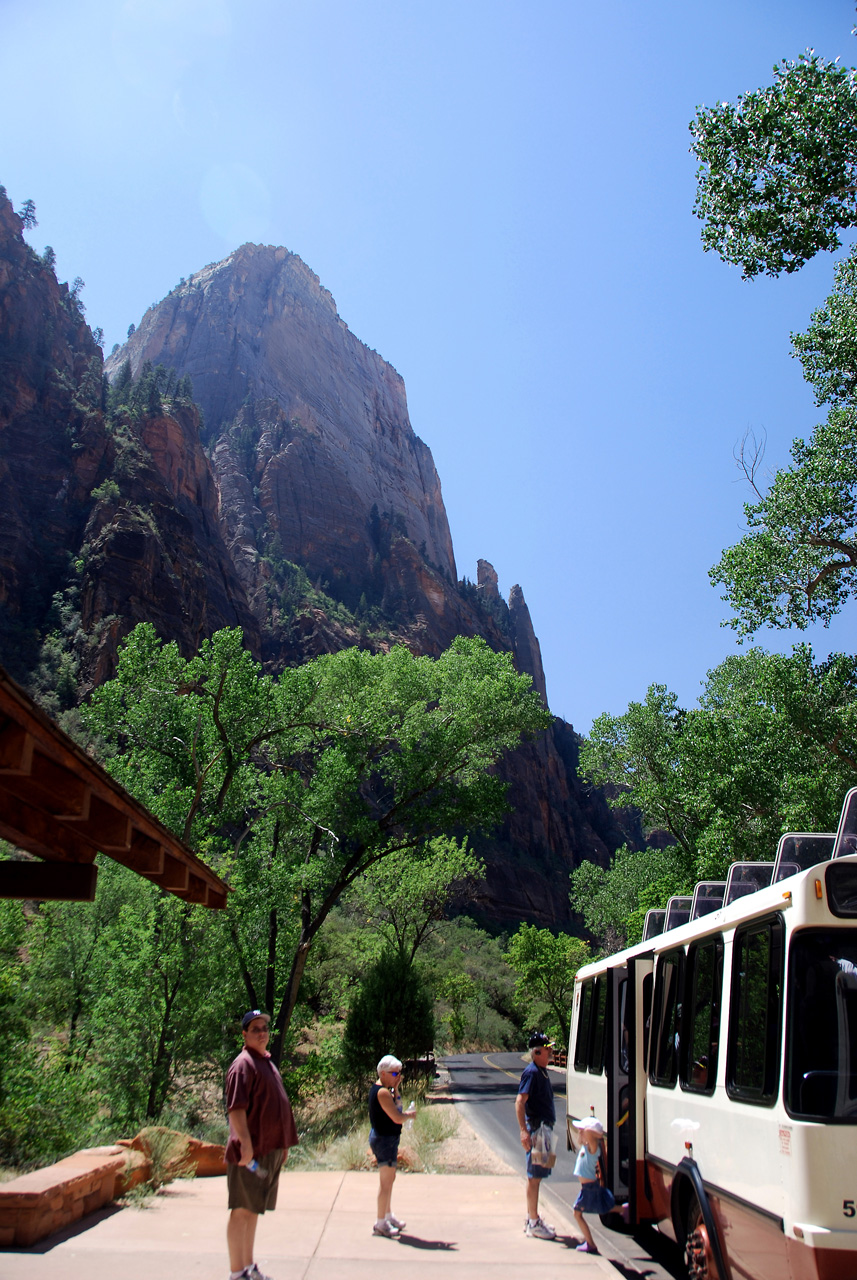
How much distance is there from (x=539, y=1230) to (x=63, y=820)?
5641 mm

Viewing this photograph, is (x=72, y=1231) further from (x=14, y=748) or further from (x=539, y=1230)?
(x=14, y=748)

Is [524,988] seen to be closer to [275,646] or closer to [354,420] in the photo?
[275,646]

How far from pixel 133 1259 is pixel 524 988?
44.9 meters

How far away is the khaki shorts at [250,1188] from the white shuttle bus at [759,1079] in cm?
273

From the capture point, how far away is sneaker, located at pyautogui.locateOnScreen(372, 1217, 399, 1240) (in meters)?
7.10

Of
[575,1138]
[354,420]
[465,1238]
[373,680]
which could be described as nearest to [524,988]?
[373,680]

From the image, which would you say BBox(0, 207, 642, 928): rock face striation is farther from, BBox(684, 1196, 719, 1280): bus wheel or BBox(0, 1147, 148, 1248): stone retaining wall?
BBox(684, 1196, 719, 1280): bus wheel

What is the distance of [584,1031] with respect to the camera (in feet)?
32.9

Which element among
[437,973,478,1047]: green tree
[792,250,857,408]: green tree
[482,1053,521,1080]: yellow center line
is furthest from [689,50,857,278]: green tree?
[437,973,478,1047]: green tree

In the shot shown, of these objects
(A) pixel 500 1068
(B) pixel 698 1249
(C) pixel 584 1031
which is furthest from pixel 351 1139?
(A) pixel 500 1068

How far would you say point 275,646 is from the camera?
9381 centimetres

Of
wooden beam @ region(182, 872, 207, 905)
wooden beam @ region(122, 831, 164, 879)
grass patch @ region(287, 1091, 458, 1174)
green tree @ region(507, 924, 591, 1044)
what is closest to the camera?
wooden beam @ region(122, 831, 164, 879)

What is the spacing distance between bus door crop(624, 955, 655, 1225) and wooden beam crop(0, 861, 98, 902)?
16.5 feet

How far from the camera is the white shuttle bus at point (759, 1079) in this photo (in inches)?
155
